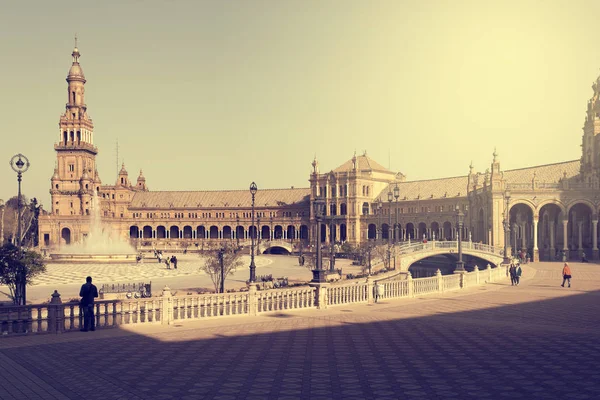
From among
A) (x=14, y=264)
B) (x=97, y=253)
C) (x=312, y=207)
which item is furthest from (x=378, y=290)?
(x=312, y=207)

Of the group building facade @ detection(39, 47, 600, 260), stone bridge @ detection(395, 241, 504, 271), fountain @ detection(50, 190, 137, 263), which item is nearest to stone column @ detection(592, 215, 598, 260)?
building facade @ detection(39, 47, 600, 260)

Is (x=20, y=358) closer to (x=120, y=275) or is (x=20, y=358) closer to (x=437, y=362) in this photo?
(x=437, y=362)

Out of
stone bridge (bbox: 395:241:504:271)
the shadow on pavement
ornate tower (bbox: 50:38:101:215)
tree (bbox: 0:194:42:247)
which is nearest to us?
the shadow on pavement

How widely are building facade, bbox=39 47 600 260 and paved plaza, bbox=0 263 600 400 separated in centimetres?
4901

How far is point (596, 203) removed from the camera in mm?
62938

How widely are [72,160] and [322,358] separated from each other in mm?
119952

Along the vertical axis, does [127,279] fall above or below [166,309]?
below

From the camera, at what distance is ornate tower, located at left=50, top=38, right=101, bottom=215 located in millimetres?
123438

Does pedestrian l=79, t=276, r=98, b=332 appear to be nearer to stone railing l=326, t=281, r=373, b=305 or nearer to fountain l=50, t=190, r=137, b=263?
stone railing l=326, t=281, r=373, b=305

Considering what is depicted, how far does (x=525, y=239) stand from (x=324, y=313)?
53.3m

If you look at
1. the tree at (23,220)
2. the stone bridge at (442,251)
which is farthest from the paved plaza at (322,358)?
the tree at (23,220)

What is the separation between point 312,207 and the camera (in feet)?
388

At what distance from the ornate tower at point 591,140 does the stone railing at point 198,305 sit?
44.3 m

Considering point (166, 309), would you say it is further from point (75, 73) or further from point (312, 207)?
point (75, 73)
